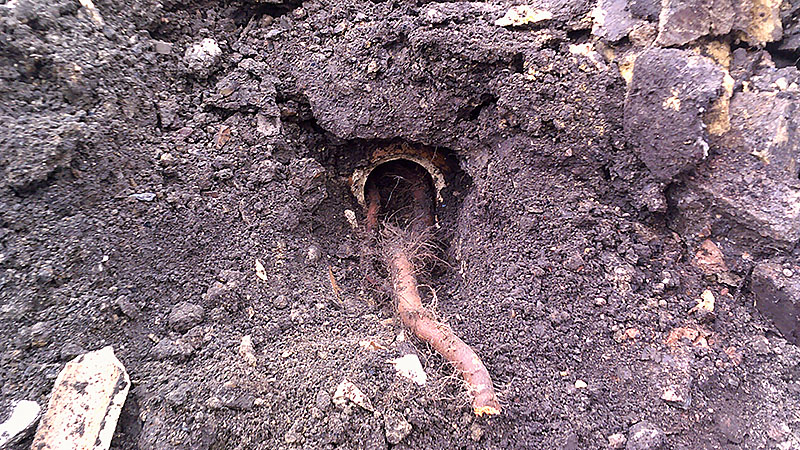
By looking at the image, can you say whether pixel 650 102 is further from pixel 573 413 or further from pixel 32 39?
pixel 32 39

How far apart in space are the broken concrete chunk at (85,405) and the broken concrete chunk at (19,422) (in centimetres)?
2

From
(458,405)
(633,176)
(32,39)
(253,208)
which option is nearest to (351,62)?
(253,208)

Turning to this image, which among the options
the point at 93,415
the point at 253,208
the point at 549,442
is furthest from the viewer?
the point at 253,208

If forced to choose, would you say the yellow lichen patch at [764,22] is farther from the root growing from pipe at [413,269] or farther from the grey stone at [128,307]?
the grey stone at [128,307]

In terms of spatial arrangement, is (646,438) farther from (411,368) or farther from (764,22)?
(764,22)

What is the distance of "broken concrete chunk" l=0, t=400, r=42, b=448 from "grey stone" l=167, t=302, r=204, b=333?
1.14 ft

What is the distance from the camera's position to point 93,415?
3.44ft

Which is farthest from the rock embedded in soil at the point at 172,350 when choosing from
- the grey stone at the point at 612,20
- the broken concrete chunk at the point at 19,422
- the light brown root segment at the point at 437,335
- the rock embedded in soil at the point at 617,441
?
the grey stone at the point at 612,20

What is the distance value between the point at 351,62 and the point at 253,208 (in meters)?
0.63

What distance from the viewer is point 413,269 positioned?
66.9 inches

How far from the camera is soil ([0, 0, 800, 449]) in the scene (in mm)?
1128

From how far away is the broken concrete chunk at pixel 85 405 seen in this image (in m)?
1.02

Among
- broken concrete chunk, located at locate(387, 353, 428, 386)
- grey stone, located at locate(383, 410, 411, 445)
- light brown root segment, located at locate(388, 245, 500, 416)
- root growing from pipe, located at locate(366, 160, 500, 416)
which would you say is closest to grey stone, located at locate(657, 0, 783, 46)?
root growing from pipe, located at locate(366, 160, 500, 416)

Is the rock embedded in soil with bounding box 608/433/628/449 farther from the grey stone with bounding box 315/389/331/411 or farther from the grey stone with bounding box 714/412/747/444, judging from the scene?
the grey stone with bounding box 315/389/331/411
